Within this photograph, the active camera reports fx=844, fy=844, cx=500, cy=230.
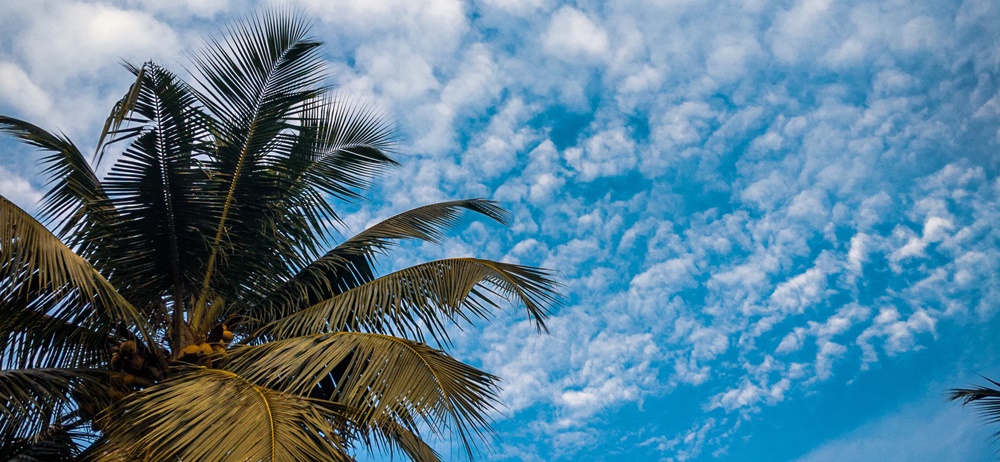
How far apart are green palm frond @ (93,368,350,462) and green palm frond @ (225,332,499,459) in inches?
12.5

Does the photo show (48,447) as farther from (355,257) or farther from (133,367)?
(355,257)

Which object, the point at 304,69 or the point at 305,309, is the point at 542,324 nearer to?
the point at 305,309

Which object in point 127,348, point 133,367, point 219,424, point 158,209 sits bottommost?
point 219,424

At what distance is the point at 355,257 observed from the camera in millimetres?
9203

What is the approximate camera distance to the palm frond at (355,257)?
27.9ft

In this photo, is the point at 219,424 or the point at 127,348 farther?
the point at 127,348

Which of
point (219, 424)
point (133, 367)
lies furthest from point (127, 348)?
point (219, 424)

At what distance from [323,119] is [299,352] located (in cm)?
342

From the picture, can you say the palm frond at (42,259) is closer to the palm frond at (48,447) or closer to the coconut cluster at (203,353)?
the coconut cluster at (203,353)

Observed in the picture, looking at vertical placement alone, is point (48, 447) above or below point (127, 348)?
below

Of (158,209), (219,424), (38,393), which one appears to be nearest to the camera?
(219,424)

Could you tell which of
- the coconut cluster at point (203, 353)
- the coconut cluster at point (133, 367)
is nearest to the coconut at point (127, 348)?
the coconut cluster at point (133, 367)

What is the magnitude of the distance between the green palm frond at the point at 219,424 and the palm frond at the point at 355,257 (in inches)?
78.9

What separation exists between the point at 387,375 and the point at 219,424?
4.25ft
